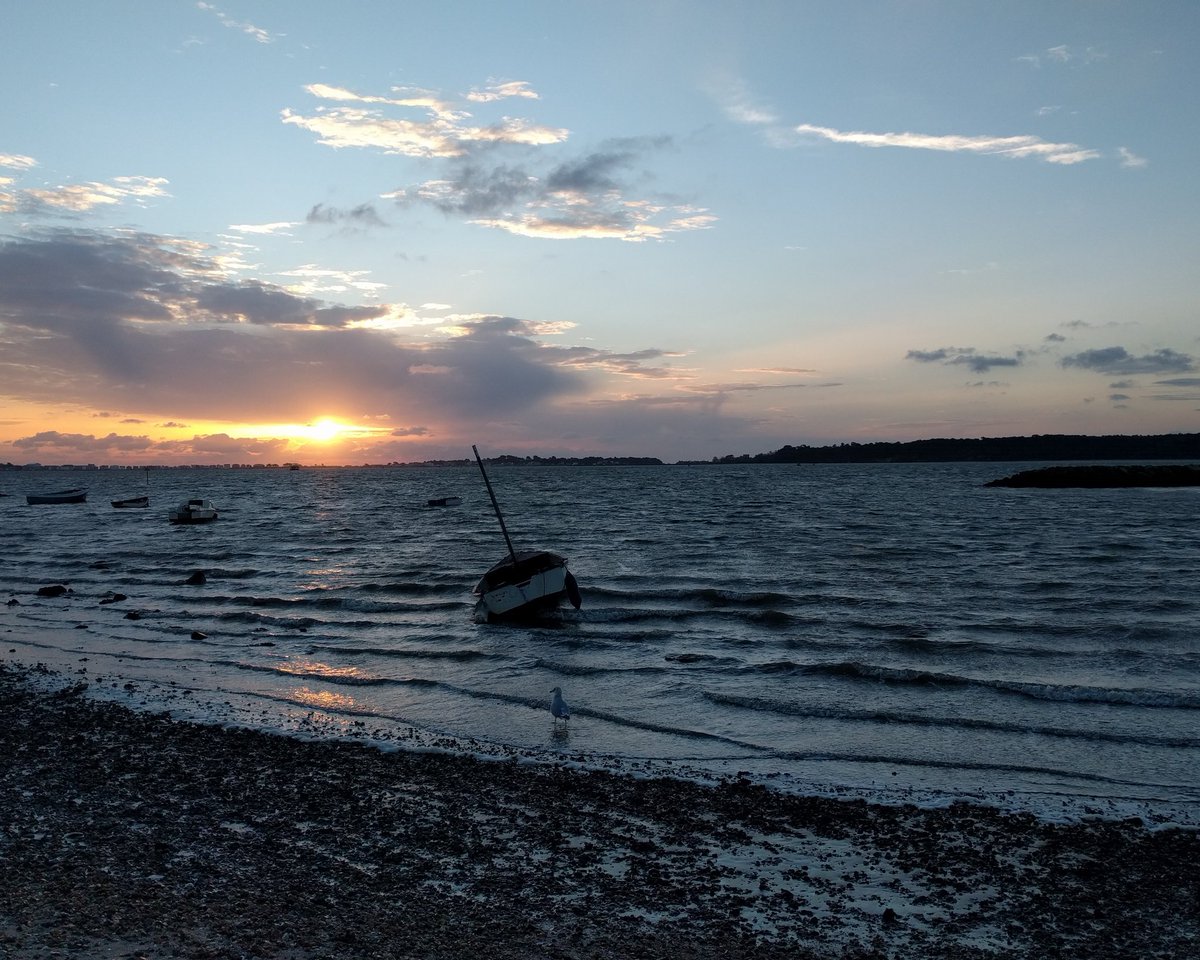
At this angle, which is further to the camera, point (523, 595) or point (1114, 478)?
point (1114, 478)

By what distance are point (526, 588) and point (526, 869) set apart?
61.0 ft

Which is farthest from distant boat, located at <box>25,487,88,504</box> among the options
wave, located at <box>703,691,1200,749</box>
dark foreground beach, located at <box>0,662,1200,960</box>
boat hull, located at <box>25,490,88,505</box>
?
wave, located at <box>703,691,1200,749</box>

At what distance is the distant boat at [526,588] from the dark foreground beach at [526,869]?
1427cm

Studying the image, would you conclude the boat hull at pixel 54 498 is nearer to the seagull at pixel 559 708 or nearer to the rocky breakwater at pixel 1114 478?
the seagull at pixel 559 708

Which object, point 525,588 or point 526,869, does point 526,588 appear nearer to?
point 525,588

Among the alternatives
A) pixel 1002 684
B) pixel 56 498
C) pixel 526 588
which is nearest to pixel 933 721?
pixel 1002 684

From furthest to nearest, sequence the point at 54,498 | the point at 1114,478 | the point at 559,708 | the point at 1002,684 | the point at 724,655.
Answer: the point at 1114,478, the point at 54,498, the point at 724,655, the point at 1002,684, the point at 559,708

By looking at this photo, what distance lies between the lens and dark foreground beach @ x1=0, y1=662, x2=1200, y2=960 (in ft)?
26.9

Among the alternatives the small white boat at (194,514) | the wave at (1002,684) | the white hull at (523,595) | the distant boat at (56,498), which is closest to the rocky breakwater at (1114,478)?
the small white boat at (194,514)

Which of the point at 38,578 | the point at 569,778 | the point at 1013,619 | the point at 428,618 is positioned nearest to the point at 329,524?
the point at 38,578

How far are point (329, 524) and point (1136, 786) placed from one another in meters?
72.5

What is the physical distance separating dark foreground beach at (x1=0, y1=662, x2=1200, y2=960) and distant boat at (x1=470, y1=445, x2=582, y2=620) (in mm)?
14265

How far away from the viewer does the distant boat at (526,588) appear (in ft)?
93.2

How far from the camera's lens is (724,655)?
22.9 meters
